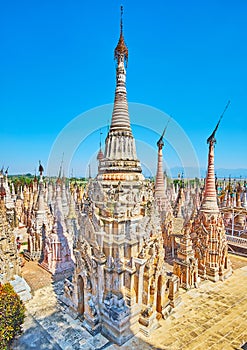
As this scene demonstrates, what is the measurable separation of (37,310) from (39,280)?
5.19 m

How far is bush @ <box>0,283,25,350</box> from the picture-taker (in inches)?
463

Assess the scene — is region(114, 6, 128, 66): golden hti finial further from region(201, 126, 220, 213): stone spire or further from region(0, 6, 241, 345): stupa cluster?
region(201, 126, 220, 213): stone spire

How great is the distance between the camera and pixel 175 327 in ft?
44.8

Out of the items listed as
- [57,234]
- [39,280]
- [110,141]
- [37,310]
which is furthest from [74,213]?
[110,141]

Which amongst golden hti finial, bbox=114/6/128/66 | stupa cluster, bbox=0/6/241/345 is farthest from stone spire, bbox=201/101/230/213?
golden hti finial, bbox=114/6/128/66

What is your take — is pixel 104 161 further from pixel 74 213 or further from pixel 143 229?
pixel 74 213

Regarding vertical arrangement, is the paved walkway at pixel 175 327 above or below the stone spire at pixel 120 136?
below

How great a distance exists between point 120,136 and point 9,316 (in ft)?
42.9

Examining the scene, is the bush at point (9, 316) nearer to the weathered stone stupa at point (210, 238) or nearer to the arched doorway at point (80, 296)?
the arched doorway at point (80, 296)

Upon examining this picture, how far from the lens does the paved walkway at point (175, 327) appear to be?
12.3m

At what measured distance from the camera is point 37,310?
51.2ft

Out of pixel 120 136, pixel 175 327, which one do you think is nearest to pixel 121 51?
pixel 120 136

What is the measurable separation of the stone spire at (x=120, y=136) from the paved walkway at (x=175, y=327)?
10056mm

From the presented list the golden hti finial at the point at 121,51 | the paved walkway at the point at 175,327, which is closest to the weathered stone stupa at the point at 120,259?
the paved walkway at the point at 175,327
